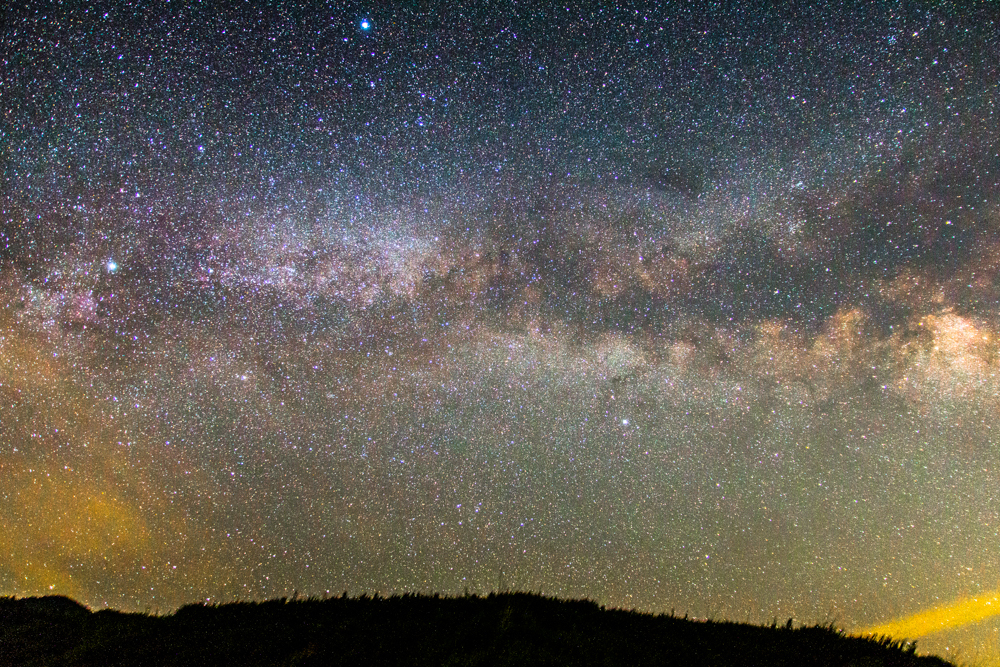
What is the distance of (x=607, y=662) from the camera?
6.57 metres

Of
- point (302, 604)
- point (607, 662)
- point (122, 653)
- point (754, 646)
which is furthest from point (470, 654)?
point (122, 653)

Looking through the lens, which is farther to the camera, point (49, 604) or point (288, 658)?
point (49, 604)

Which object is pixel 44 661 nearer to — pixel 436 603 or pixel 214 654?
pixel 214 654

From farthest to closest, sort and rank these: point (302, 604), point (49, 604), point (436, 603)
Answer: point (49, 604)
point (302, 604)
point (436, 603)

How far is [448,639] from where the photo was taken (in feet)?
25.0

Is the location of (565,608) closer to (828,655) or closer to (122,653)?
(828,655)

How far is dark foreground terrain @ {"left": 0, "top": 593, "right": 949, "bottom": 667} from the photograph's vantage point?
6.80m

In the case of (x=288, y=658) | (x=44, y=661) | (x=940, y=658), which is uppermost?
(x=940, y=658)

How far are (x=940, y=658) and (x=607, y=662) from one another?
4.78 meters

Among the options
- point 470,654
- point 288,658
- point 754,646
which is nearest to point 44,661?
point 288,658

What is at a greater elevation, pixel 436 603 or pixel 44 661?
pixel 436 603

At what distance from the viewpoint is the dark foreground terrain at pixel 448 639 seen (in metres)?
6.80

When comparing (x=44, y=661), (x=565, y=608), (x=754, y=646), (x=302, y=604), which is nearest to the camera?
(x=754, y=646)

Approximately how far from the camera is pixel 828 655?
6.65 meters
